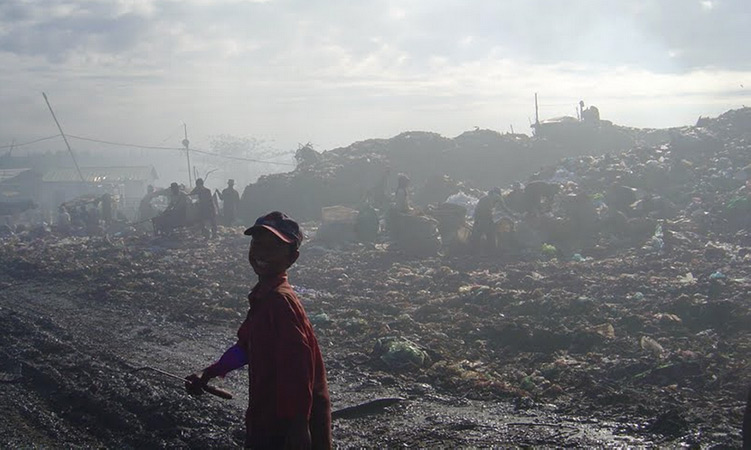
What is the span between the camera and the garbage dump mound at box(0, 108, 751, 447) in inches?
196

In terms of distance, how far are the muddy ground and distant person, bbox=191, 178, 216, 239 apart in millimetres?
3793

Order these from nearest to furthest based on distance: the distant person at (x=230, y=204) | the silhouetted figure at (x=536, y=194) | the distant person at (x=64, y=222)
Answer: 1. the silhouetted figure at (x=536, y=194)
2. the distant person at (x=230, y=204)
3. the distant person at (x=64, y=222)

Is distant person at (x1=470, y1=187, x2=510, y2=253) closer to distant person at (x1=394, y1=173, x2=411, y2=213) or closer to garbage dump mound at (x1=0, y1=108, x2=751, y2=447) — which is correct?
garbage dump mound at (x1=0, y1=108, x2=751, y2=447)

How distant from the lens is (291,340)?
2.47 m

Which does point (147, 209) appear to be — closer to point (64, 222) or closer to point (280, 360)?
point (64, 222)

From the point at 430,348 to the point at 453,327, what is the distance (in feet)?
3.56

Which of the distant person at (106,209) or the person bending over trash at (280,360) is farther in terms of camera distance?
the distant person at (106,209)

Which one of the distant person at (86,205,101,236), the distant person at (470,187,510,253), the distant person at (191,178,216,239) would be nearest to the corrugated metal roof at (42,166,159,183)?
the distant person at (86,205,101,236)

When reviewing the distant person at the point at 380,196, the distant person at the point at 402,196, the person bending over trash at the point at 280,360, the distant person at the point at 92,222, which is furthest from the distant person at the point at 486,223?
the distant person at the point at 92,222

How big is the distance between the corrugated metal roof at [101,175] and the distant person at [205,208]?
24.4 metres

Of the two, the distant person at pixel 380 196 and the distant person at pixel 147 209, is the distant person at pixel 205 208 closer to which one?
the distant person at pixel 380 196

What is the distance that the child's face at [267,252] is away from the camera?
104 inches

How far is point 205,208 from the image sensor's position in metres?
16.2

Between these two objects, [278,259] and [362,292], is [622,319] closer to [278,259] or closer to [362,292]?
[362,292]
